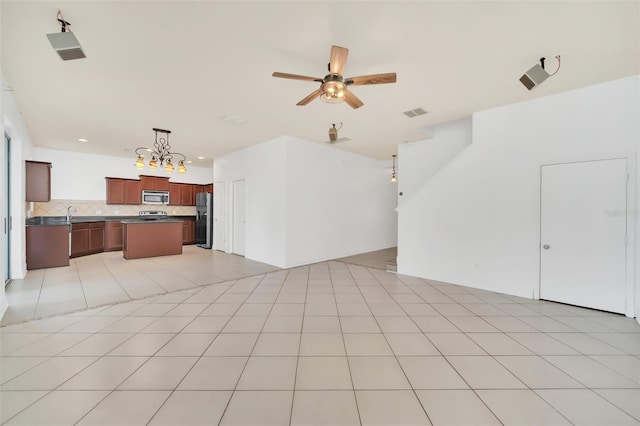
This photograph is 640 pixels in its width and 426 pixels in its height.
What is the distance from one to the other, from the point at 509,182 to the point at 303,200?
3.91 meters

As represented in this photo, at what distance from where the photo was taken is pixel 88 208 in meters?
7.60

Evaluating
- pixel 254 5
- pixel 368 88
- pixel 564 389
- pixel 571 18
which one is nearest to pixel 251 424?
pixel 564 389

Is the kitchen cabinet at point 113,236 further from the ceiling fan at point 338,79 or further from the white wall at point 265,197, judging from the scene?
the ceiling fan at point 338,79

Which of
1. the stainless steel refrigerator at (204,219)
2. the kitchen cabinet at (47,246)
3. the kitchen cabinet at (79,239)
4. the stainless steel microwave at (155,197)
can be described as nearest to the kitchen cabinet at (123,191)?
the stainless steel microwave at (155,197)

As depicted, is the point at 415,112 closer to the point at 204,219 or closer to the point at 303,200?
the point at 303,200

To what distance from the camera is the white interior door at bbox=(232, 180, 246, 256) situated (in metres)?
6.97

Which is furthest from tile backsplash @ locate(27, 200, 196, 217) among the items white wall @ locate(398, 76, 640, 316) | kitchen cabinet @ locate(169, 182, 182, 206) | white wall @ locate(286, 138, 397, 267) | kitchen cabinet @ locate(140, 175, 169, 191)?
white wall @ locate(398, 76, 640, 316)

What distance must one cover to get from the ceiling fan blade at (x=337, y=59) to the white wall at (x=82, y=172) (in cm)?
839

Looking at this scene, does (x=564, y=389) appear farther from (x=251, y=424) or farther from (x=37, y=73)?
(x=37, y=73)

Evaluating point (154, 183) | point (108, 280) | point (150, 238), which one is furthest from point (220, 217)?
point (108, 280)

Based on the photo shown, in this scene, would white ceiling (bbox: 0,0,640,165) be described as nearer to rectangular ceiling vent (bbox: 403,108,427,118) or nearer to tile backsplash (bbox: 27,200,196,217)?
rectangular ceiling vent (bbox: 403,108,427,118)

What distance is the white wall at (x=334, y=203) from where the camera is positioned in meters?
5.86

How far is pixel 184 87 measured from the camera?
11.3ft

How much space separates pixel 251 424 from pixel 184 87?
380 cm
